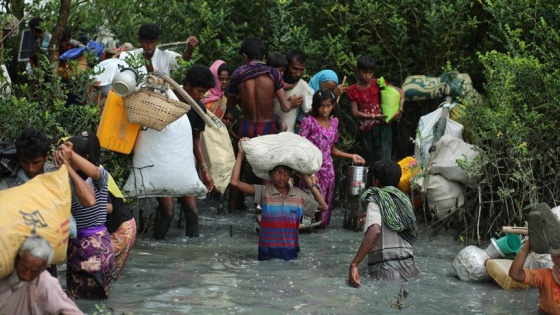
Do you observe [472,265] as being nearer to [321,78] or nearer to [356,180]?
[356,180]

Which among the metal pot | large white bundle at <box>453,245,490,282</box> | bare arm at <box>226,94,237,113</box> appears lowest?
large white bundle at <box>453,245,490,282</box>

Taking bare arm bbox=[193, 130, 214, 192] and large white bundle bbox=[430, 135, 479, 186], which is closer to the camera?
bare arm bbox=[193, 130, 214, 192]

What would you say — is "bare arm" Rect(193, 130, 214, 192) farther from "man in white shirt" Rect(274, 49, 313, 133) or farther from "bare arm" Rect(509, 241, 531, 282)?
"bare arm" Rect(509, 241, 531, 282)

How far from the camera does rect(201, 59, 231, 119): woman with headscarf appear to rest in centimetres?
1126

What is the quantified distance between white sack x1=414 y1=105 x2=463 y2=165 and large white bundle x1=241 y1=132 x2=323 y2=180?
6.18 feet

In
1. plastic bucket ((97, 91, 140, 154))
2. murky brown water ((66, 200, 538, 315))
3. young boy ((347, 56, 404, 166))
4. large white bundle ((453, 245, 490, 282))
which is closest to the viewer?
murky brown water ((66, 200, 538, 315))

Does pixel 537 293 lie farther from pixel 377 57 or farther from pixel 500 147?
pixel 377 57

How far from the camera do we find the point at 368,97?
1156 centimetres

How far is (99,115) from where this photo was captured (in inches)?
380

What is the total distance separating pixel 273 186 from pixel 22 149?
2975 mm

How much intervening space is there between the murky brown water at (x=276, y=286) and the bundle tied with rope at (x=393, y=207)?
1.58 feet

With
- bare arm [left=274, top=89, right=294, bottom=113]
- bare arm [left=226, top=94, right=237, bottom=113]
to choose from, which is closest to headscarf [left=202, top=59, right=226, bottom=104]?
bare arm [left=226, top=94, right=237, bottom=113]

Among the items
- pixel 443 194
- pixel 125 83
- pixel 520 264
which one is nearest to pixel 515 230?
pixel 520 264

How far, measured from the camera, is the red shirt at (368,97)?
1157cm
